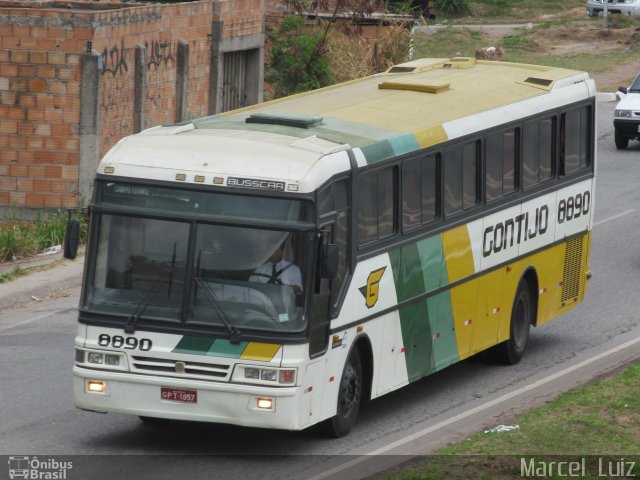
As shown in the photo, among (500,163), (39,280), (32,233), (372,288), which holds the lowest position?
(39,280)

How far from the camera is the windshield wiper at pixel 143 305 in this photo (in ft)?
36.9

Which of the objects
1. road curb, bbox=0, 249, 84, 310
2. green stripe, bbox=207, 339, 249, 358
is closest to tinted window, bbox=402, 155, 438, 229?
green stripe, bbox=207, 339, 249, 358

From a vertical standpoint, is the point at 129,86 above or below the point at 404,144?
below

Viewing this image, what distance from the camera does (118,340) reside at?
37.2ft

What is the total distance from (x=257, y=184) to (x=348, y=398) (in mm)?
2111

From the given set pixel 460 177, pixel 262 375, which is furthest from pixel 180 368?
pixel 460 177

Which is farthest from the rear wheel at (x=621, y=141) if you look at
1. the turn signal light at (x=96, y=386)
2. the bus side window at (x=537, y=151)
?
the turn signal light at (x=96, y=386)

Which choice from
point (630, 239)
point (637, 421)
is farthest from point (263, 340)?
point (630, 239)

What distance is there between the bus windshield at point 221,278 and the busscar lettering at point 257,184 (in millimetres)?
213

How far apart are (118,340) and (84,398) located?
544mm

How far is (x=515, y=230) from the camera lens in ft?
50.3

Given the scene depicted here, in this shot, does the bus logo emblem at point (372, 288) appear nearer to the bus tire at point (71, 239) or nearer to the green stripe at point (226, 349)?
the green stripe at point (226, 349)

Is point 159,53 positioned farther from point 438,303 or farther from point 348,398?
point 348,398

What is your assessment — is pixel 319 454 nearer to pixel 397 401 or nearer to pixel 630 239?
pixel 397 401
